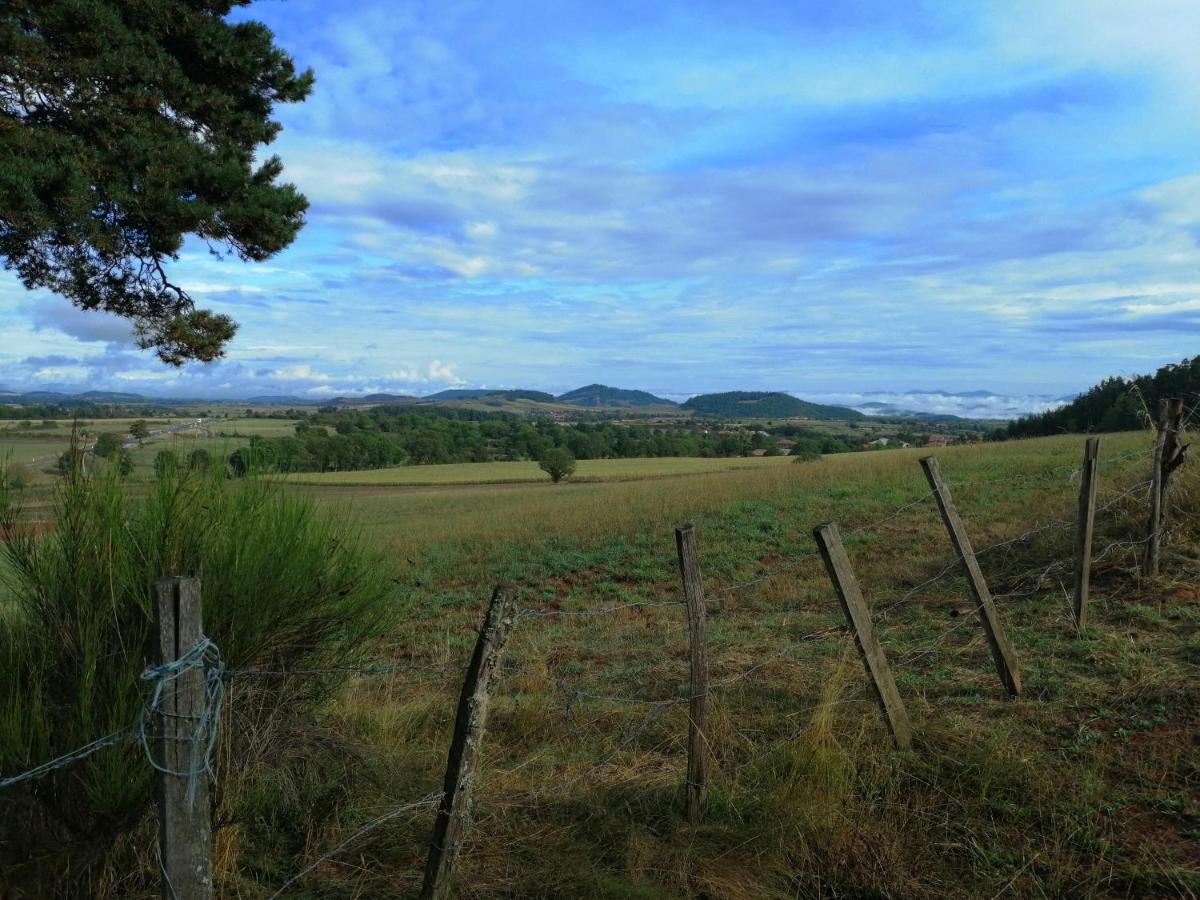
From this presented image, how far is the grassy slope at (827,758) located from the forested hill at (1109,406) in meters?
31.8

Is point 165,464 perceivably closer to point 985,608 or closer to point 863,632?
point 863,632

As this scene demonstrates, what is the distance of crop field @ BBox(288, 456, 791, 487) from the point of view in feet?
171

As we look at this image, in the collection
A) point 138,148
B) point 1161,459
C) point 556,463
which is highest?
point 138,148

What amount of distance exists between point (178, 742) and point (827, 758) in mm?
3017

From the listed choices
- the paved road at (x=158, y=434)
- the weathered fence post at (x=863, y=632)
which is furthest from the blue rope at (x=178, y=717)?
the weathered fence post at (x=863, y=632)

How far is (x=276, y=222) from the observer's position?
9398mm

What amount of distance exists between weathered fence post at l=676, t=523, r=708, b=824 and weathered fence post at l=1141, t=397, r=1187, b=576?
227 inches

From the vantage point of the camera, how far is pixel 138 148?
8188 mm

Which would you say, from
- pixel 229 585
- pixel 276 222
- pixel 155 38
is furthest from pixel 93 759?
pixel 155 38

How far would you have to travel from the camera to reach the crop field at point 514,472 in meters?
52.2

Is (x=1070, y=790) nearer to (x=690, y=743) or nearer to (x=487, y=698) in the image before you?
(x=690, y=743)

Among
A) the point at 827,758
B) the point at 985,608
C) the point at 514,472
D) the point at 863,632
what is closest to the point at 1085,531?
the point at 985,608

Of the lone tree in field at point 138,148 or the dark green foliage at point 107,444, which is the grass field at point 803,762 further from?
the lone tree in field at point 138,148

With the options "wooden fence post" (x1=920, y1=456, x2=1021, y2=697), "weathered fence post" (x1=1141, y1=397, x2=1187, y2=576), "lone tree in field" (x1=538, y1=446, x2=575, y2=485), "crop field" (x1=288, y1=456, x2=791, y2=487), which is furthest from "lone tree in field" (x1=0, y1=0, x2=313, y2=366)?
"lone tree in field" (x1=538, y1=446, x2=575, y2=485)
